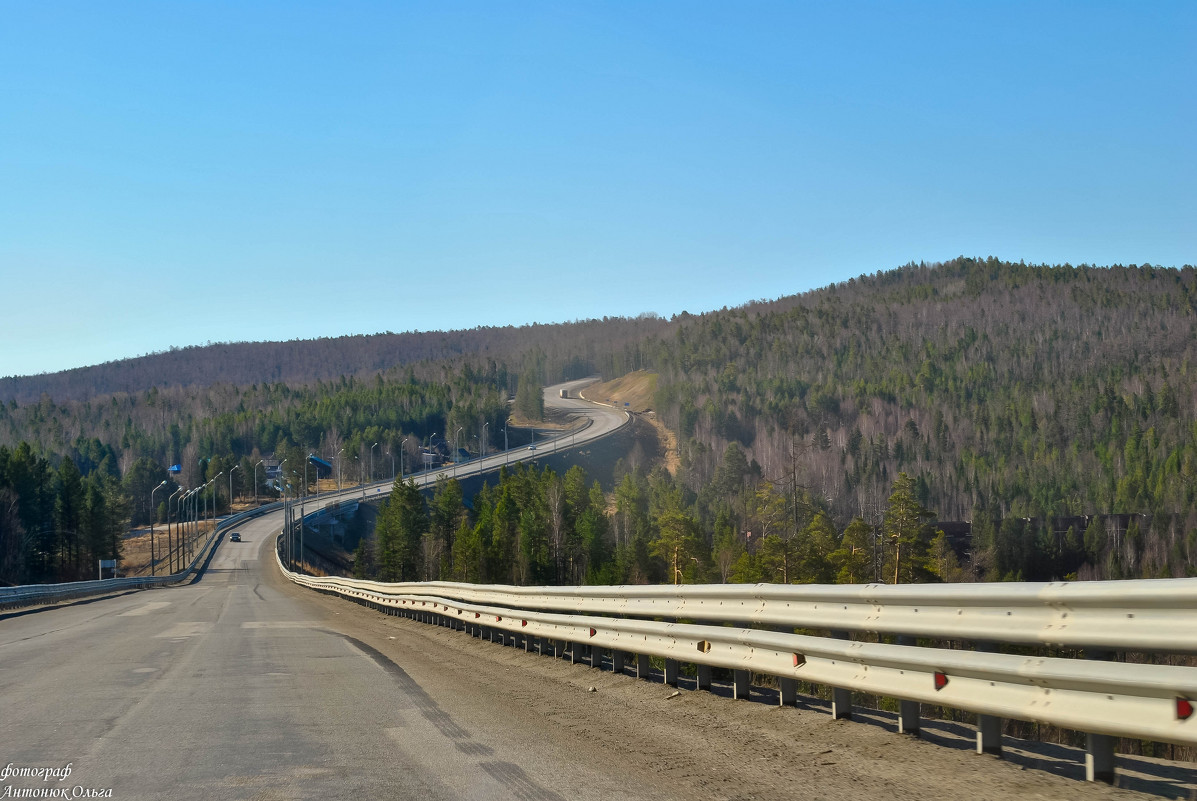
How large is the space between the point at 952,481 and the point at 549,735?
15733 cm

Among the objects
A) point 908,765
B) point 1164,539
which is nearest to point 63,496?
point 908,765

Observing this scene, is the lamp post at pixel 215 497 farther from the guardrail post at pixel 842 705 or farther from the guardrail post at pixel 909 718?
the guardrail post at pixel 909 718

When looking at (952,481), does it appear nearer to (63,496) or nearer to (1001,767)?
(63,496)

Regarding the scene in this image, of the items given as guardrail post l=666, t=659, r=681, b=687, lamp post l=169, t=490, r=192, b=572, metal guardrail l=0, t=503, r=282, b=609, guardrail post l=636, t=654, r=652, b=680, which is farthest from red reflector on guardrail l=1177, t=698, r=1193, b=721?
lamp post l=169, t=490, r=192, b=572

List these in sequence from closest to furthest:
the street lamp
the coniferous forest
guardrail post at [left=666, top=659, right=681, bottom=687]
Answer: guardrail post at [left=666, top=659, right=681, bottom=687], the coniferous forest, the street lamp

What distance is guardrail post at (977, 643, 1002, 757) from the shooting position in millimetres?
6062

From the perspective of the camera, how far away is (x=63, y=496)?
92500 millimetres

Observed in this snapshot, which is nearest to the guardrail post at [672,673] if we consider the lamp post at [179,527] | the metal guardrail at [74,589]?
the metal guardrail at [74,589]

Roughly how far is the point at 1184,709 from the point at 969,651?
1.59m

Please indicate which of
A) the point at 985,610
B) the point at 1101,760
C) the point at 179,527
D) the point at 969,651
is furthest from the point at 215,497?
the point at 1101,760

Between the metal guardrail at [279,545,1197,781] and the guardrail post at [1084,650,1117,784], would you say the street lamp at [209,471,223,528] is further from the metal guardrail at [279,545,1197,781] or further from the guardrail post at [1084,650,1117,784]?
the guardrail post at [1084,650,1117,784]

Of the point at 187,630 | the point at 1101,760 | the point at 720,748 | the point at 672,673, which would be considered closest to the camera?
the point at 1101,760

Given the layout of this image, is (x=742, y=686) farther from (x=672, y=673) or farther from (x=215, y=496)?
(x=215, y=496)

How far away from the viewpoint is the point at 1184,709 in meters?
4.58
